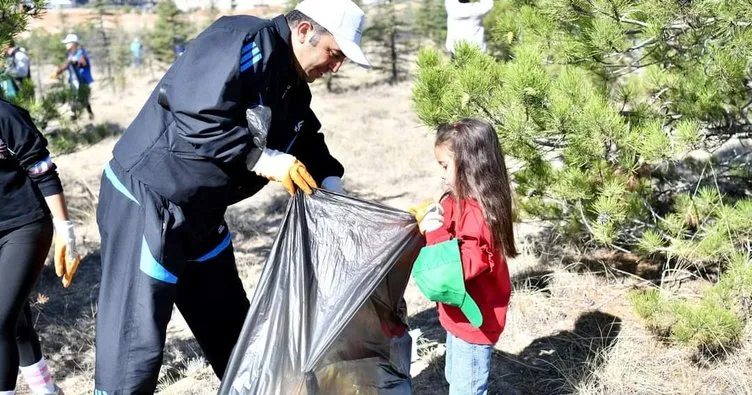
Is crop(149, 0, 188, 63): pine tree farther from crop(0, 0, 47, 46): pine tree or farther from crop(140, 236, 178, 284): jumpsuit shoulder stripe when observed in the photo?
crop(140, 236, 178, 284): jumpsuit shoulder stripe

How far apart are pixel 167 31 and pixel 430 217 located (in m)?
17.0

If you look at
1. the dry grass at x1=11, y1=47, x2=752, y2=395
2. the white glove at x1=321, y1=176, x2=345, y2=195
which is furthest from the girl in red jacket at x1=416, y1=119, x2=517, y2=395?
the dry grass at x1=11, y1=47, x2=752, y2=395

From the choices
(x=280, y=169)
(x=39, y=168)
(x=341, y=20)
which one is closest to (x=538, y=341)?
(x=280, y=169)

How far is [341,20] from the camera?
200 centimetres

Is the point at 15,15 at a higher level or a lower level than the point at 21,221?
higher

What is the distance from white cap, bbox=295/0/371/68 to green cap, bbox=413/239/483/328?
1.96 ft

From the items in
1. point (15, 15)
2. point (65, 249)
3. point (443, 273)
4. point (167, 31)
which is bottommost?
point (167, 31)

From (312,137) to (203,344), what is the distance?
82cm

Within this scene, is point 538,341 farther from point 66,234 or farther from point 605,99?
point 66,234

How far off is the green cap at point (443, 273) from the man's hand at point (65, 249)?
1364 millimetres

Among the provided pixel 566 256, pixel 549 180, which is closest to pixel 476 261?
pixel 549 180

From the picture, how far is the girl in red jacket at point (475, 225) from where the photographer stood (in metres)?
2.21

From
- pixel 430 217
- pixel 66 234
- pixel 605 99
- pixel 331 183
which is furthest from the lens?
pixel 605 99

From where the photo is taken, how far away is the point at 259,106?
1.96 meters
